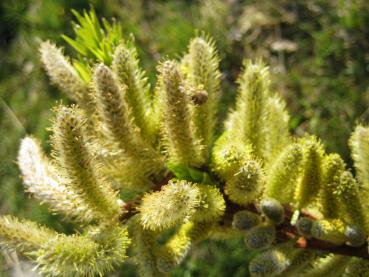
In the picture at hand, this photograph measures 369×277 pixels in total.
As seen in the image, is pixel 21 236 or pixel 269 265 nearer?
pixel 21 236

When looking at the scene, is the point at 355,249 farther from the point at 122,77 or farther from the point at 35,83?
the point at 35,83

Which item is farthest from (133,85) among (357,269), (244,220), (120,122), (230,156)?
(357,269)

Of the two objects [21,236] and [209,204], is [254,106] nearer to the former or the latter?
[209,204]

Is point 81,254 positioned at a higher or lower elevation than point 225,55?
lower

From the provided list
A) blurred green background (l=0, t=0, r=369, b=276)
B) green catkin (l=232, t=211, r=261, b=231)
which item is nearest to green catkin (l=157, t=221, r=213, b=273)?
green catkin (l=232, t=211, r=261, b=231)

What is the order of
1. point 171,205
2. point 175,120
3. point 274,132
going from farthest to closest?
point 274,132 < point 175,120 < point 171,205

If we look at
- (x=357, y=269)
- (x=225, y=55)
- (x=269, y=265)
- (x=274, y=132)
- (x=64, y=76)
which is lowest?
(x=357, y=269)

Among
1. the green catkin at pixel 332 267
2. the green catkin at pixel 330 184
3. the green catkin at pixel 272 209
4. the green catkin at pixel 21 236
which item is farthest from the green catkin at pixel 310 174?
the green catkin at pixel 21 236
